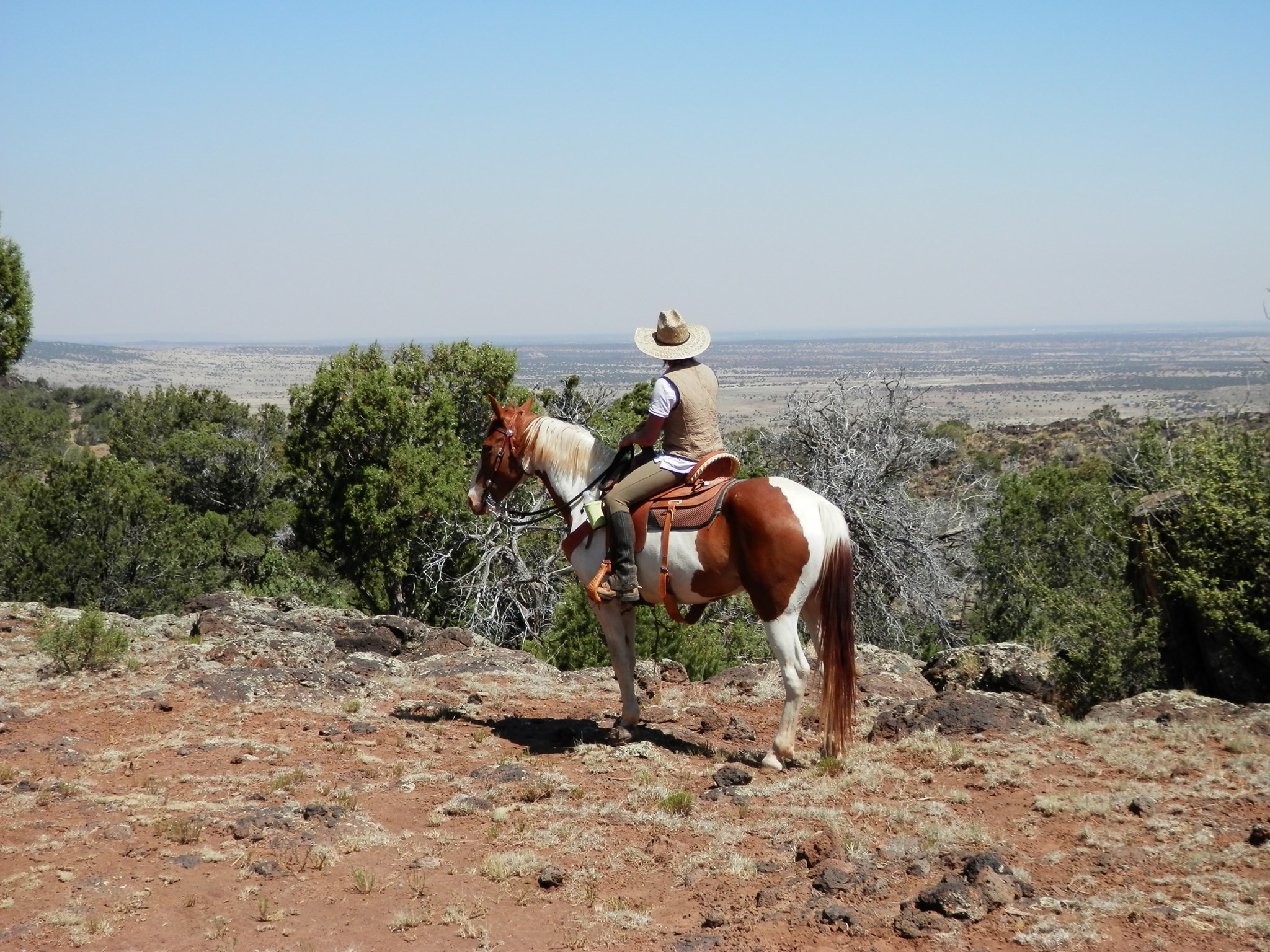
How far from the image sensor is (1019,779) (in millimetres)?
7730

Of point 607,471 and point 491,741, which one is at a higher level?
point 607,471

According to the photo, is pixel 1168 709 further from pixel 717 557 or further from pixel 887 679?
pixel 717 557

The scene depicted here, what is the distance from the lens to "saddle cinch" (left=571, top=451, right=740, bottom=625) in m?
8.57

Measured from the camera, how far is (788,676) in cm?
837

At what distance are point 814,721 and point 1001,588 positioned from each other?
38.1 feet

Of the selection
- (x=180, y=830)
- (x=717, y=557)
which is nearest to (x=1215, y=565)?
(x=717, y=557)

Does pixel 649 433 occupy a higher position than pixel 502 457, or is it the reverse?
pixel 649 433

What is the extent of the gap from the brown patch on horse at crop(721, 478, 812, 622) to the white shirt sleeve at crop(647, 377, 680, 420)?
85cm

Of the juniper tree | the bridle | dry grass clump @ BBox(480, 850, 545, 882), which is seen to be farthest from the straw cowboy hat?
the juniper tree

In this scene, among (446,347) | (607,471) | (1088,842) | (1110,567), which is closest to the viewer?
(1088,842)

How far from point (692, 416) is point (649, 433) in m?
0.37

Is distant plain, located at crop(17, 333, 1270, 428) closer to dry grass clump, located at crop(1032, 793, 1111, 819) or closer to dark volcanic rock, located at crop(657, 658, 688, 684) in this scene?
dark volcanic rock, located at crop(657, 658, 688, 684)

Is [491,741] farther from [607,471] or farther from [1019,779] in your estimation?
[1019,779]

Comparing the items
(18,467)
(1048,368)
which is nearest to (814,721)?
(18,467)
